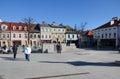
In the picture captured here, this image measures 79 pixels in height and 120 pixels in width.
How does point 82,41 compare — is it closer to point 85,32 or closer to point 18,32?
point 85,32

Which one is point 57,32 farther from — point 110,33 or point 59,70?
point 59,70

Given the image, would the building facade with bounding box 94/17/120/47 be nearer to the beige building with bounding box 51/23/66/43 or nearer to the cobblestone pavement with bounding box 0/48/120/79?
the beige building with bounding box 51/23/66/43

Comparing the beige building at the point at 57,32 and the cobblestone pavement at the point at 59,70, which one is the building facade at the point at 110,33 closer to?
the beige building at the point at 57,32

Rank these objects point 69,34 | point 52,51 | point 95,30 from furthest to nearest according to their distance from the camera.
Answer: point 69,34 < point 95,30 < point 52,51

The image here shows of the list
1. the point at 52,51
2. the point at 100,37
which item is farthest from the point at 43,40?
the point at 52,51

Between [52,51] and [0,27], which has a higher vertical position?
[0,27]

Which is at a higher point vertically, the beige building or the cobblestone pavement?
the beige building

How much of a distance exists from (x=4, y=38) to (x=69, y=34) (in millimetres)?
26960

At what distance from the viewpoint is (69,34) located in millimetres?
84938

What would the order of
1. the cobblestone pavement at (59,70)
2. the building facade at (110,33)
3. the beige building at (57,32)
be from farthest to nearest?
the beige building at (57,32) < the building facade at (110,33) < the cobblestone pavement at (59,70)

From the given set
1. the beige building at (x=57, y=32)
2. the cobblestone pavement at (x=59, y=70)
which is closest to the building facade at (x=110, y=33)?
the beige building at (x=57, y=32)

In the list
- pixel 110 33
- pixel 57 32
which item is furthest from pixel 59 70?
pixel 57 32

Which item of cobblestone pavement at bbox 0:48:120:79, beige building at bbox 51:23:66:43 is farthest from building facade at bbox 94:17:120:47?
cobblestone pavement at bbox 0:48:120:79

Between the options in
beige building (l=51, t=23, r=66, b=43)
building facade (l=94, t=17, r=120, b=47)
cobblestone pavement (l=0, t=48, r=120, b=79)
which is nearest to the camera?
cobblestone pavement (l=0, t=48, r=120, b=79)
